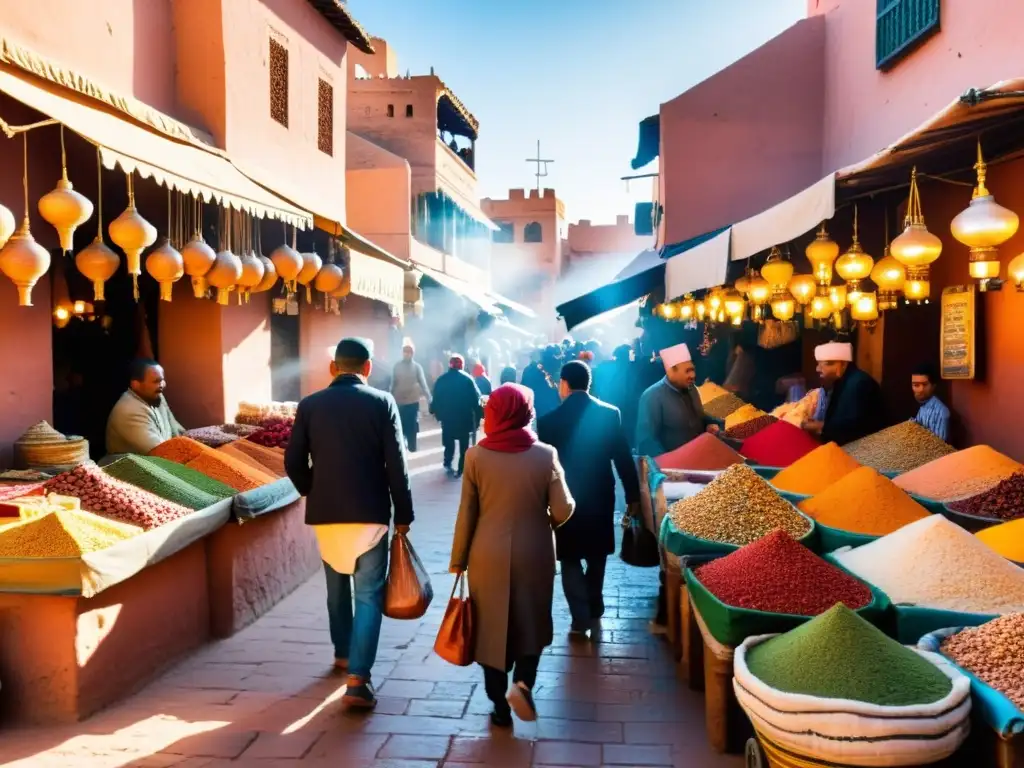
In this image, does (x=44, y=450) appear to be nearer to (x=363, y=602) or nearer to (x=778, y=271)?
(x=363, y=602)

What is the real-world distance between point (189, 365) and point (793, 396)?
6473 millimetres

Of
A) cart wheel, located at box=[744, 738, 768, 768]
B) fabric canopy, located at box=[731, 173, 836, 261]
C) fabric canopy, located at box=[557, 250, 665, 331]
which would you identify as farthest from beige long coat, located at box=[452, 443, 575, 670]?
fabric canopy, located at box=[557, 250, 665, 331]

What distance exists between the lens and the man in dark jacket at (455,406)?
34.2 feet

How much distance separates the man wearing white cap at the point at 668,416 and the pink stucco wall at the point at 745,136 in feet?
16.1

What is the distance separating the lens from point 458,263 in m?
21.8

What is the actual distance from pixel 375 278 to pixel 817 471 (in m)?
4.77

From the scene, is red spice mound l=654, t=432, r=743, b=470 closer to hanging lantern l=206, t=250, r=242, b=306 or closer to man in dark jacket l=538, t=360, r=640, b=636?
man in dark jacket l=538, t=360, r=640, b=636

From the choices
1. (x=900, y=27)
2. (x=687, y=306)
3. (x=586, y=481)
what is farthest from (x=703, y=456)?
A: (x=687, y=306)

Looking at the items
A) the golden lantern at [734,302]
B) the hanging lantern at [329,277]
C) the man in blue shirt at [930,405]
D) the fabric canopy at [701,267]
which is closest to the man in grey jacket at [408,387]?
the hanging lantern at [329,277]

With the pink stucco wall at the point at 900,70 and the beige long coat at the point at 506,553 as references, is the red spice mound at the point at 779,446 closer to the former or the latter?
the pink stucco wall at the point at 900,70

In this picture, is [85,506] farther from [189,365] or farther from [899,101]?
[899,101]

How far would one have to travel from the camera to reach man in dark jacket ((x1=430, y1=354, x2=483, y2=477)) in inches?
410

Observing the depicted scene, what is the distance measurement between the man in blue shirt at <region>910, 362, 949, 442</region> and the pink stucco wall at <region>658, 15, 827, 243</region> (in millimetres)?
4253

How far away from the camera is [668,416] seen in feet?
20.6
